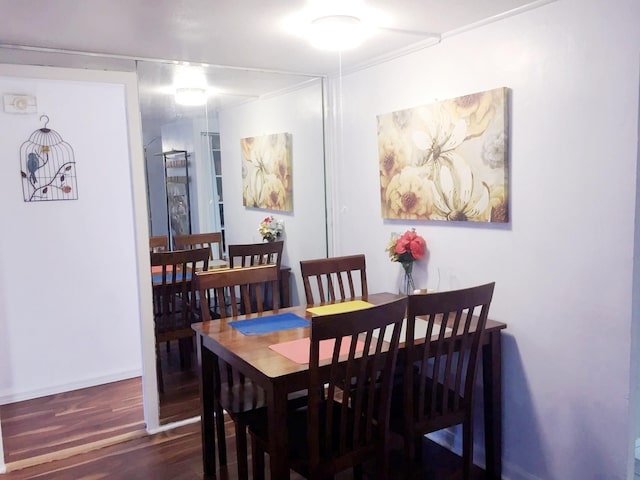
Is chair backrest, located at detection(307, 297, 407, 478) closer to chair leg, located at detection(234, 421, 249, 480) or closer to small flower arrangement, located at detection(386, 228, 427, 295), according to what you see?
chair leg, located at detection(234, 421, 249, 480)

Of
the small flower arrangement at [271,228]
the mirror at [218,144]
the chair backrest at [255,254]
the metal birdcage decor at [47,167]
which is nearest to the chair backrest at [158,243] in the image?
the mirror at [218,144]

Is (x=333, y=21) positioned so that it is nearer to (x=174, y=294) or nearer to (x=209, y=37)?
(x=209, y=37)

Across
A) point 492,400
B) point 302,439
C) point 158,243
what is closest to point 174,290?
point 158,243

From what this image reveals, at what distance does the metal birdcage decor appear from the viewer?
3.32 meters

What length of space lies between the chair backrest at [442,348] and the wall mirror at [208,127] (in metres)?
1.57

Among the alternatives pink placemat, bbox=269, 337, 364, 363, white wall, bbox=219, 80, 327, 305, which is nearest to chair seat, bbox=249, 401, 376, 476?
pink placemat, bbox=269, 337, 364, 363

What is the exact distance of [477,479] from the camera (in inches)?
95.7

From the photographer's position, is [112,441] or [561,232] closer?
[561,232]

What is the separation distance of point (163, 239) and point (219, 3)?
147cm

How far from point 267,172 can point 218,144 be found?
372mm

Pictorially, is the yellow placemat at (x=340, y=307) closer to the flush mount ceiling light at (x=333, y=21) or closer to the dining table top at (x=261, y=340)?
the dining table top at (x=261, y=340)

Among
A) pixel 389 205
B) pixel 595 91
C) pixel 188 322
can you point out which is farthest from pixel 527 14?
pixel 188 322

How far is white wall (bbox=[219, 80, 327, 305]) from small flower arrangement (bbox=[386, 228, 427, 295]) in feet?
2.89

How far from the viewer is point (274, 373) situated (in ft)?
5.76
